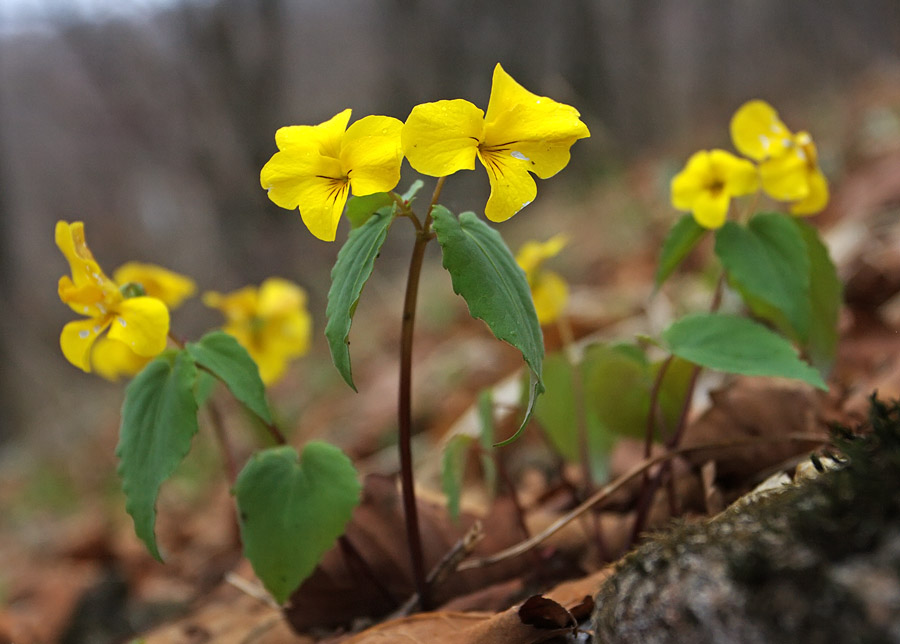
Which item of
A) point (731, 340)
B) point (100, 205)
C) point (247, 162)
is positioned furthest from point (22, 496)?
point (100, 205)

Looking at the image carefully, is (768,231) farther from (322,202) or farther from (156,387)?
(156,387)

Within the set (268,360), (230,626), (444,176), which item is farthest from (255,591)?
(444,176)

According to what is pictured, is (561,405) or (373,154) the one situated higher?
(373,154)

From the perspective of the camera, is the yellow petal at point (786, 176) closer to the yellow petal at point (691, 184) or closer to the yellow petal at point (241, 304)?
the yellow petal at point (691, 184)

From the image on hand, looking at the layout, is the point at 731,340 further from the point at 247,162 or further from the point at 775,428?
the point at 247,162

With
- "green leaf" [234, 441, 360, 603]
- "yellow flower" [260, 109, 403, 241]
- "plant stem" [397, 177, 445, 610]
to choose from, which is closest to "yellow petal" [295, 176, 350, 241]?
"yellow flower" [260, 109, 403, 241]
